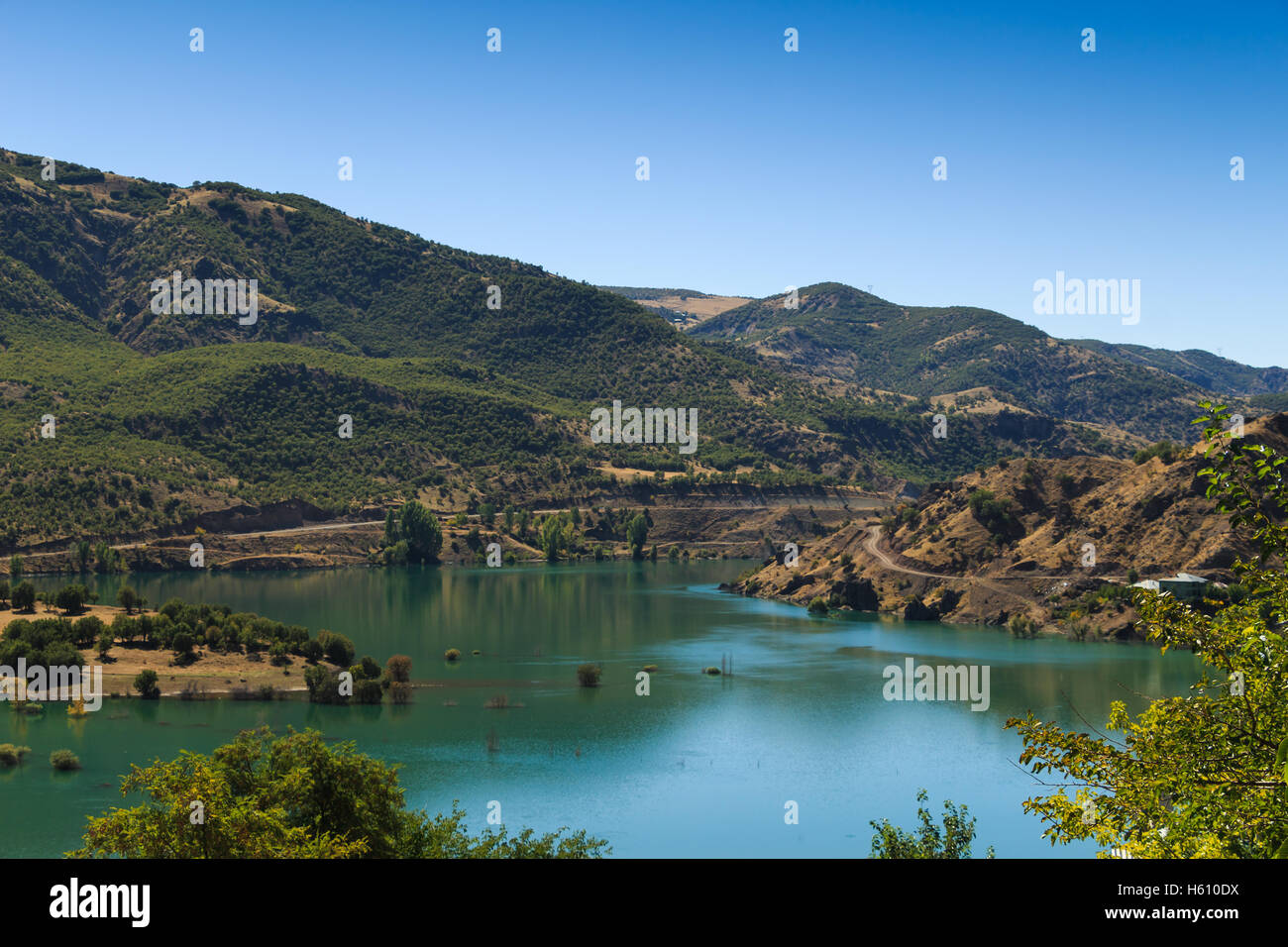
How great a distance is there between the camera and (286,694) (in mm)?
73312

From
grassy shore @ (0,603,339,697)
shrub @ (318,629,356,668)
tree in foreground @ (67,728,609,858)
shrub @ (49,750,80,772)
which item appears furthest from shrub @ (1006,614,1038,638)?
shrub @ (49,750,80,772)

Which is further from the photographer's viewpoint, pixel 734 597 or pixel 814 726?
pixel 734 597

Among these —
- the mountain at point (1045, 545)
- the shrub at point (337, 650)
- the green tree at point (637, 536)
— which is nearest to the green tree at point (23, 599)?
the shrub at point (337, 650)

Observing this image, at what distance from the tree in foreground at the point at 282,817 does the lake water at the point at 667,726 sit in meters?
11.7

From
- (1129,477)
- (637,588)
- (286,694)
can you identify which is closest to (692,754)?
(286,694)

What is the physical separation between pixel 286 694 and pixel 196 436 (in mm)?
123100

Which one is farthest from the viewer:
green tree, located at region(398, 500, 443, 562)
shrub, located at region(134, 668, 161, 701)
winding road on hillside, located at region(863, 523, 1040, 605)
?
green tree, located at region(398, 500, 443, 562)

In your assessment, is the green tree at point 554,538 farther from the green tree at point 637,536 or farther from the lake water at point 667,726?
the lake water at point 667,726

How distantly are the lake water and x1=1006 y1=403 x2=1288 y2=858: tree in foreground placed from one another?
1272 inches

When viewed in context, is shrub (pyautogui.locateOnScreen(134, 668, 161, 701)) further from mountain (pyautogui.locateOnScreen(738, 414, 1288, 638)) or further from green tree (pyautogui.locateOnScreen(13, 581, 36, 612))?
mountain (pyautogui.locateOnScreen(738, 414, 1288, 638))

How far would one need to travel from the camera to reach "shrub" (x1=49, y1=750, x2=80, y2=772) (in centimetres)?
5444

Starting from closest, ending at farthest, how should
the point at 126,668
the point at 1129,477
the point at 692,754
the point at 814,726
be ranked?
the point at 692,754, the point at 814,726, the point at 126,668, the point at 1129,477

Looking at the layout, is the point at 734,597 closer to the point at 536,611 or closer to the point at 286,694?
the point at 536,611
